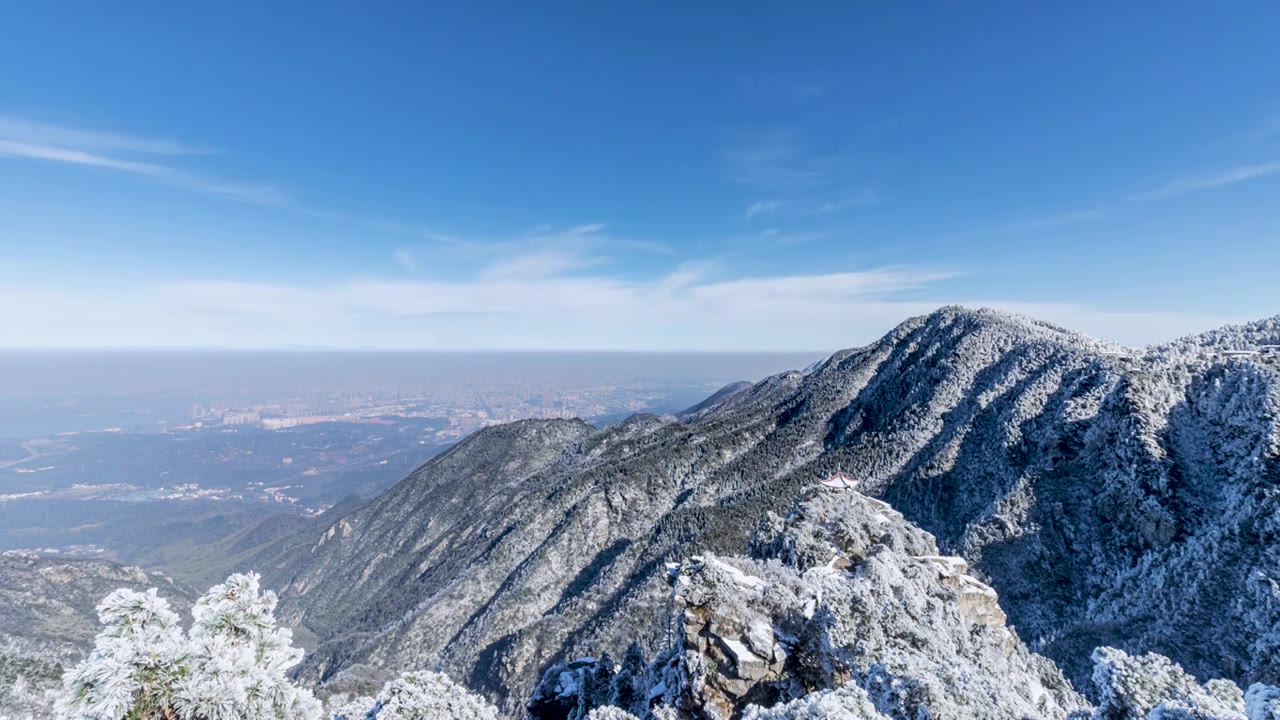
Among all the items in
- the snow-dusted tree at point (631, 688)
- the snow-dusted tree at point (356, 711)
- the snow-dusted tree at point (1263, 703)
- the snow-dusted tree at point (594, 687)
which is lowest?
the snow-dusted tree at point (594, 687)

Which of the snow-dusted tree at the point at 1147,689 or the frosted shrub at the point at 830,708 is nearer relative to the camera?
the frosted shrub at the point at 830,708

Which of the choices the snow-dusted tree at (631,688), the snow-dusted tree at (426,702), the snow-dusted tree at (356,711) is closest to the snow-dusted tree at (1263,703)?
the snow-dusted tree at (631,688)

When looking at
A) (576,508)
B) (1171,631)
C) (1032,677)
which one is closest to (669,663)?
(1032,677)

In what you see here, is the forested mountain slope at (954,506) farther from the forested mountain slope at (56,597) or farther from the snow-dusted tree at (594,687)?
the forested mountain slope at (56,597)

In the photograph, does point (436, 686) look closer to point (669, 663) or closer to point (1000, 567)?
point (669, 663)

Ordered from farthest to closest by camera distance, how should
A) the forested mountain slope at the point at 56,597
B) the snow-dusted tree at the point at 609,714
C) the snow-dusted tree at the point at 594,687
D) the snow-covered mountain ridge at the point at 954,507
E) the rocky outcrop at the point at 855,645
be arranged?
the forested mountain slope at the point at 56,597
the snow-covered mountain ridge at the point at 954,507
the snow-dusted tree at the point at 594,687
the snow-dusted tree at the point at 609,714
the rocky outcrop at the point at 855,645

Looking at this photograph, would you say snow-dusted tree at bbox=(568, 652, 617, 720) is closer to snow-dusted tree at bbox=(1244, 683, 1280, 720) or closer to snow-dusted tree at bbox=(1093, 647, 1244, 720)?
snow-dusted tree at bbox=(1093, 647, 1244, 720)

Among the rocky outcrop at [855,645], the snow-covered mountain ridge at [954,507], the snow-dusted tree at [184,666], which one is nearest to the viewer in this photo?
the snow-dusted tree at [184,666]
